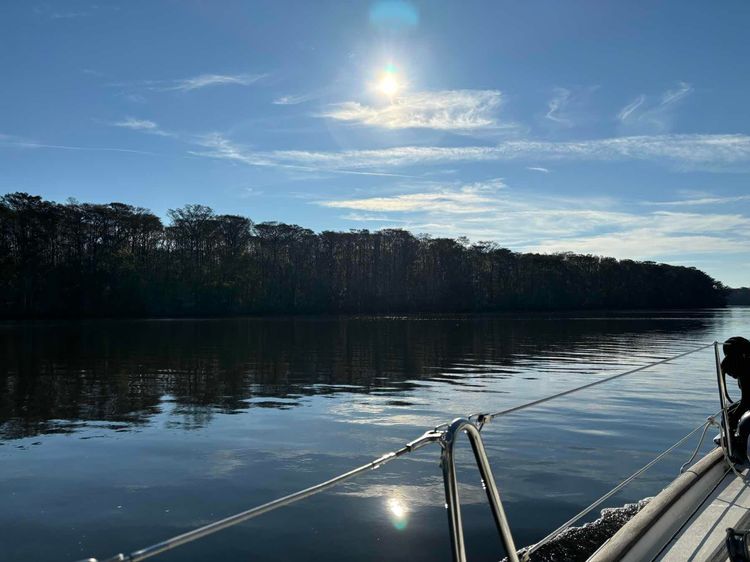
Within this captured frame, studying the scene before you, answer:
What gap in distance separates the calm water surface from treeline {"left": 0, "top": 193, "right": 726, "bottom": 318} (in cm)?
6304

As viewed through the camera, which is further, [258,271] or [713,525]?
[258,271]

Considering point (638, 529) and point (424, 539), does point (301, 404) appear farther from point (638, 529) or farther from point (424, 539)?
point (638, 529)

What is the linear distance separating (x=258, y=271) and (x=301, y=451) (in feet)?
302

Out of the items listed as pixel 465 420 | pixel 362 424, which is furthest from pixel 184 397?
pixel 465 420

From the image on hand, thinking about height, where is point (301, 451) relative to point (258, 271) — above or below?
below

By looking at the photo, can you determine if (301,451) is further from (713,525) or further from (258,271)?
(258,271)

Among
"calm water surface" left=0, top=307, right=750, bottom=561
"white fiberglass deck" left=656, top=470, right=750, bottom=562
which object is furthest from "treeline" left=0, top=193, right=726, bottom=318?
"white fiberglass deck" left=656, top=470, right=750, bottom=562

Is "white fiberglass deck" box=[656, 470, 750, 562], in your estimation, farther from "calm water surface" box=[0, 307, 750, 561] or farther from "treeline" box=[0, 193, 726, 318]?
"treeline" box=[0, 193, 726, 318]

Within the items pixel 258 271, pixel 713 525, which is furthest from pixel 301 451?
pixel 258 271

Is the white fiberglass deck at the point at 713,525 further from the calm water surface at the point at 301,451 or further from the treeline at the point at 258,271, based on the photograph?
the treeline at the point at 258,271

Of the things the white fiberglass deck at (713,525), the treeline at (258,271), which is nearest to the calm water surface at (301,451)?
the white fiberglass deck at (713,525)

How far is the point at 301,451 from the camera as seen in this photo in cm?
1161

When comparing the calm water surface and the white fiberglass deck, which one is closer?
the white fiberglass deck

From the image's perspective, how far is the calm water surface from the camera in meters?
7.49
